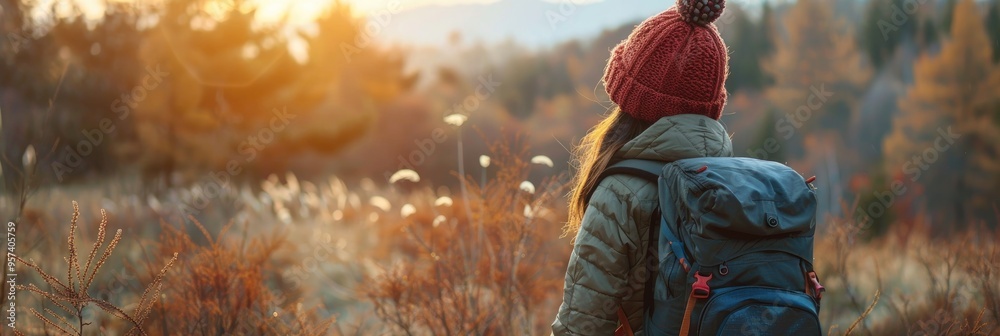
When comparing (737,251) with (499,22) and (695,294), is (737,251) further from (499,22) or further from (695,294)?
(499,22)

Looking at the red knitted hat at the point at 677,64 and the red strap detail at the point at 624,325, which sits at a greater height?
the red knitted hat at the point at 677,64

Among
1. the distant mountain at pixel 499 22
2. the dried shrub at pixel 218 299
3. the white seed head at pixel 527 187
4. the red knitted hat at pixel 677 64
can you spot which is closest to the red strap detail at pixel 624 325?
the red knitted hat at pixel 677 64

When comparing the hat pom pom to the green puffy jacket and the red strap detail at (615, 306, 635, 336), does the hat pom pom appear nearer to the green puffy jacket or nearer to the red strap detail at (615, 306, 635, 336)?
the green puffy jacket

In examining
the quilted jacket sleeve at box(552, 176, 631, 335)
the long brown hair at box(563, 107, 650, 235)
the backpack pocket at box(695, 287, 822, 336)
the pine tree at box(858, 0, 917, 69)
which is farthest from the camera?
the pine tree at box(858, 0, 917, 69)

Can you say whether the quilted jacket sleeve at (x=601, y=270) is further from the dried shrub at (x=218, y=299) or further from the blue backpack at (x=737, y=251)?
the dried shrub at (x=218, y=299)

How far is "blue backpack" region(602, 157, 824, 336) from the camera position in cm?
177

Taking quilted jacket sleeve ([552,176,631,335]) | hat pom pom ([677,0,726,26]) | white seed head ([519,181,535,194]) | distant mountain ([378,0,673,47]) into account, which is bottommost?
quilted jacket sleeve ([552,176,631,335])

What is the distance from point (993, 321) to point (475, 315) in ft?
8.49

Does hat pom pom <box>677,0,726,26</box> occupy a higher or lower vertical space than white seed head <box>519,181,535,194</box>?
lower

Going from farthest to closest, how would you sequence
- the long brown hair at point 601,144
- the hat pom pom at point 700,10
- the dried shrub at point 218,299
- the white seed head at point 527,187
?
the white seed head at point 527,187 < the dried shrub at point 218,299 < the long brown hair at point 601,144 < the hat pom pom at point 700,10

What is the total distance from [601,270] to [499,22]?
4152 centimetres

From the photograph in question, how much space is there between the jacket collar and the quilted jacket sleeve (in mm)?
134

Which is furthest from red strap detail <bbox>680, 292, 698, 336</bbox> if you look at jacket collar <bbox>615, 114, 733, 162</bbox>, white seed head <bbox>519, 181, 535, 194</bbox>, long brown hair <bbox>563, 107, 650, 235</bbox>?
white seed head <bbox>519, 181, 535, 194</bbox>

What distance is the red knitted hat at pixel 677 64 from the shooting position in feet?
7.03
